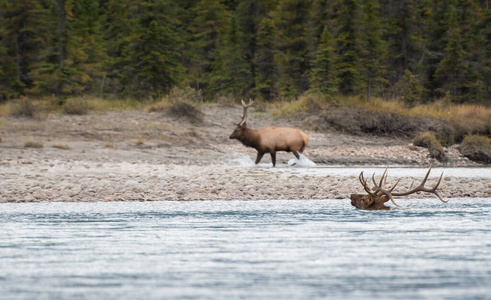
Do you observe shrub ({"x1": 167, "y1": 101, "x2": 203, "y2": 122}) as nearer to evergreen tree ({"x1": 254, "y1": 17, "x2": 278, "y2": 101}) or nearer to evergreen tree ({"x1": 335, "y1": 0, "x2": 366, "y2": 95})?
evergreen tree ({"x1": 335, "y1": 0, "x2": 366, "y2": 95})

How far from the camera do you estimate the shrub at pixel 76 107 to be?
88.9ft

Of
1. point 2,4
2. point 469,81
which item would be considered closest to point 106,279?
point 2,4

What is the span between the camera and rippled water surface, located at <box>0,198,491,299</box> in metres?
5.77

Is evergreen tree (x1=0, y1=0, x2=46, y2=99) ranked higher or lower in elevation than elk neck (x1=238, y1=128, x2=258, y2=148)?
higher

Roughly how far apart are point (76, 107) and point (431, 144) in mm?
13888

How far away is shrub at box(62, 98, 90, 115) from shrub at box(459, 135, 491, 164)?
585 inches

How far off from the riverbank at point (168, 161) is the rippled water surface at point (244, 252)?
1861 mm

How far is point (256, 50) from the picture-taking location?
158 feet

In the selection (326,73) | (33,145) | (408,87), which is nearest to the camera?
(33,145)

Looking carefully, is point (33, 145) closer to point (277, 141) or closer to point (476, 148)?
point (277, 141)

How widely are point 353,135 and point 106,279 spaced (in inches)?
863

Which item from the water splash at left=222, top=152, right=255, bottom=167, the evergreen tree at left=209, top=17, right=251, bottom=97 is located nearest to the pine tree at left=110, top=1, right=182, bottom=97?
the evergreen tree at left=209, top=17, right=251, bottom=97

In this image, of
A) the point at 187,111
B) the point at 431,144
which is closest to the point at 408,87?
the point at 431,144

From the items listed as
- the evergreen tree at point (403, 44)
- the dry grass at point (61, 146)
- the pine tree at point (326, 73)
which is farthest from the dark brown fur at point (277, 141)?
the evergreen tree at point (403, 44)
